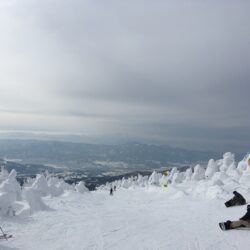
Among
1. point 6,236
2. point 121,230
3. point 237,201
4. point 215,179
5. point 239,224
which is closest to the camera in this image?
point 239,224

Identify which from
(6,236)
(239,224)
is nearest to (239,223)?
(239,224)

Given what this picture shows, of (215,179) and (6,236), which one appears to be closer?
(6,236)

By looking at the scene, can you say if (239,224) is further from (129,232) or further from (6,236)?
(6,236)

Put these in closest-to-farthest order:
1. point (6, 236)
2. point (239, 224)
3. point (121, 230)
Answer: point (239, 224) → point (6, 236) → point (121, 230)

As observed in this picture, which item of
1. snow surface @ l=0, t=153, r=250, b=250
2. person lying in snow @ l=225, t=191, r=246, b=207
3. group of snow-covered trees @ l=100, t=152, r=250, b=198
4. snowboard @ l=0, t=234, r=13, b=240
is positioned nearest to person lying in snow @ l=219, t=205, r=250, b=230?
snow surface @ l=0, t=153, r=250, b=250

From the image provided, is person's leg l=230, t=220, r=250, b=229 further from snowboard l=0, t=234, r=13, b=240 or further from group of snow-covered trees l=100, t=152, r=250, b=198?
group of snow-covered trees l=100, t=152, r=250, b=198

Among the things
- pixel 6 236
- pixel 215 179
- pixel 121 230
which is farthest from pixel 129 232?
pixel 215 179

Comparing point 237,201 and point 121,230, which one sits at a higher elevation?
point 237,201

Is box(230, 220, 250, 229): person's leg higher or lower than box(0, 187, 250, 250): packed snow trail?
higher

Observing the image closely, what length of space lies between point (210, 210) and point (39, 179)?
34.6 meters

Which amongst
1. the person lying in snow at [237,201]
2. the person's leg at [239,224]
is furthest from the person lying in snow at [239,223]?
the person lying in snow at [237,201]

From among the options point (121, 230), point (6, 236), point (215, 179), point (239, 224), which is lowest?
point (6, 236)

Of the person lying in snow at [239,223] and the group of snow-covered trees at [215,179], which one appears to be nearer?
the person lying in snow at [239,223]

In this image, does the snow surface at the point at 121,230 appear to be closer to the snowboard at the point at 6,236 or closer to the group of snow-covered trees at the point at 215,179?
the snowboard at the point at 6,236
